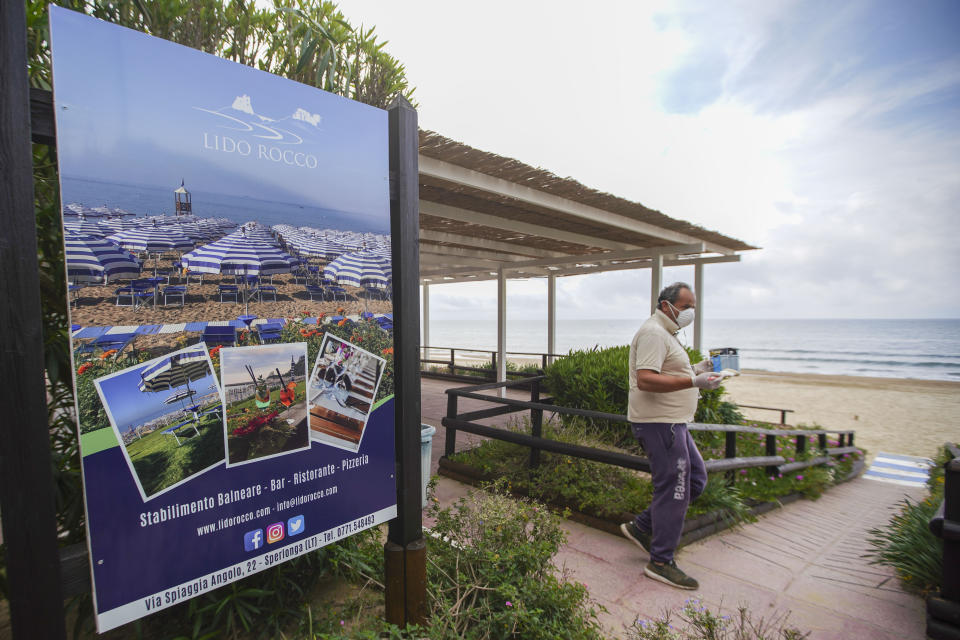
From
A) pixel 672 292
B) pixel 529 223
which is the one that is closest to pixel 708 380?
pixel 672 292

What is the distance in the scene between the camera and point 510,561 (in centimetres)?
231

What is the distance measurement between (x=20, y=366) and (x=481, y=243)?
705cm

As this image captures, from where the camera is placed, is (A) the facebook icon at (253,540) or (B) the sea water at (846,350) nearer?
(A) the facebook icon at (253,540)

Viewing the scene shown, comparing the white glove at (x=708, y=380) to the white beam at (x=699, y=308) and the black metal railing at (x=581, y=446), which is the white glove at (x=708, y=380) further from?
the white beam at (x=699, y=308)

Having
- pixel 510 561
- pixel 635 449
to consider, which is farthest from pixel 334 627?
pixel 635 449

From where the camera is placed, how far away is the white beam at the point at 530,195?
4.16 m

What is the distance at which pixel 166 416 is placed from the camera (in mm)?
1404

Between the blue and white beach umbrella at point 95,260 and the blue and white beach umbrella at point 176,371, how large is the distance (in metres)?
0.28

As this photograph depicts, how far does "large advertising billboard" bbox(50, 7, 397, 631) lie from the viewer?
1.29m

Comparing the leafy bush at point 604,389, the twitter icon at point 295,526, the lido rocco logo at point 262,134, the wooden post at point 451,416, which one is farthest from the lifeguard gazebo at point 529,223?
the twitter icon at point 295,526

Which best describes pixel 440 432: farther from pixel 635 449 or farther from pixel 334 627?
pixel 334 627

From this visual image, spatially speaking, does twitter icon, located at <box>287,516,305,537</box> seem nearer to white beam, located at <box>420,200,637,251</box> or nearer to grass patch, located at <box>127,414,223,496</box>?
grass patch, located at <box>127,414,223,496</box>

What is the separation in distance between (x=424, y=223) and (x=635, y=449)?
4.03 meters

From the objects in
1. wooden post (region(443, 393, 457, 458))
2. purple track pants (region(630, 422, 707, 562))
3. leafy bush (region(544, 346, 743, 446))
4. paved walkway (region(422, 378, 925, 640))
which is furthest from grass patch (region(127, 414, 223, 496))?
leafy bush (region(544, 346, 743, 446))
